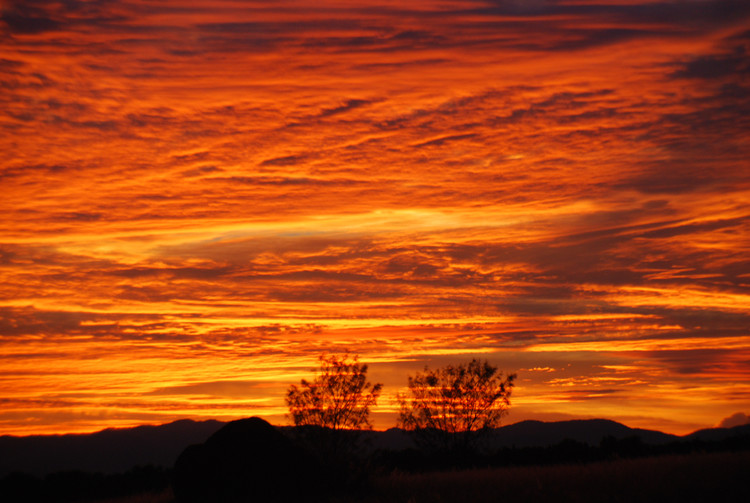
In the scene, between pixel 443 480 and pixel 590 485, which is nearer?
pixel 590 485

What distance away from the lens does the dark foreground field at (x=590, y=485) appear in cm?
2145

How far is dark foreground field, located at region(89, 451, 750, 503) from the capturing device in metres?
21.5

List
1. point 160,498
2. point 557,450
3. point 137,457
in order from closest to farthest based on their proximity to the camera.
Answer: point 160,498, point 557,450, point 137,457

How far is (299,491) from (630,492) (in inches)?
440

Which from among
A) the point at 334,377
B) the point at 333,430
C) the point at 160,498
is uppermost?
the point at 334,377

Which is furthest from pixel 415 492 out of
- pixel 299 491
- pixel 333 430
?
pixel 333 430

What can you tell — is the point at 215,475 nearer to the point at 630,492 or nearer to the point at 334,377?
the point at 630,492

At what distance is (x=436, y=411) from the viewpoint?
47844 mm

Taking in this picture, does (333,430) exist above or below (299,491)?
above

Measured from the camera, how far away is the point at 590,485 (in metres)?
23.0

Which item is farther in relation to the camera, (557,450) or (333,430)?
(557,450)

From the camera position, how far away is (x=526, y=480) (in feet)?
80.7

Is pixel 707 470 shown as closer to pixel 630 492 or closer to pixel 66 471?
pixel 630 492

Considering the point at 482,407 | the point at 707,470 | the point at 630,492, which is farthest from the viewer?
the point at 482,407
